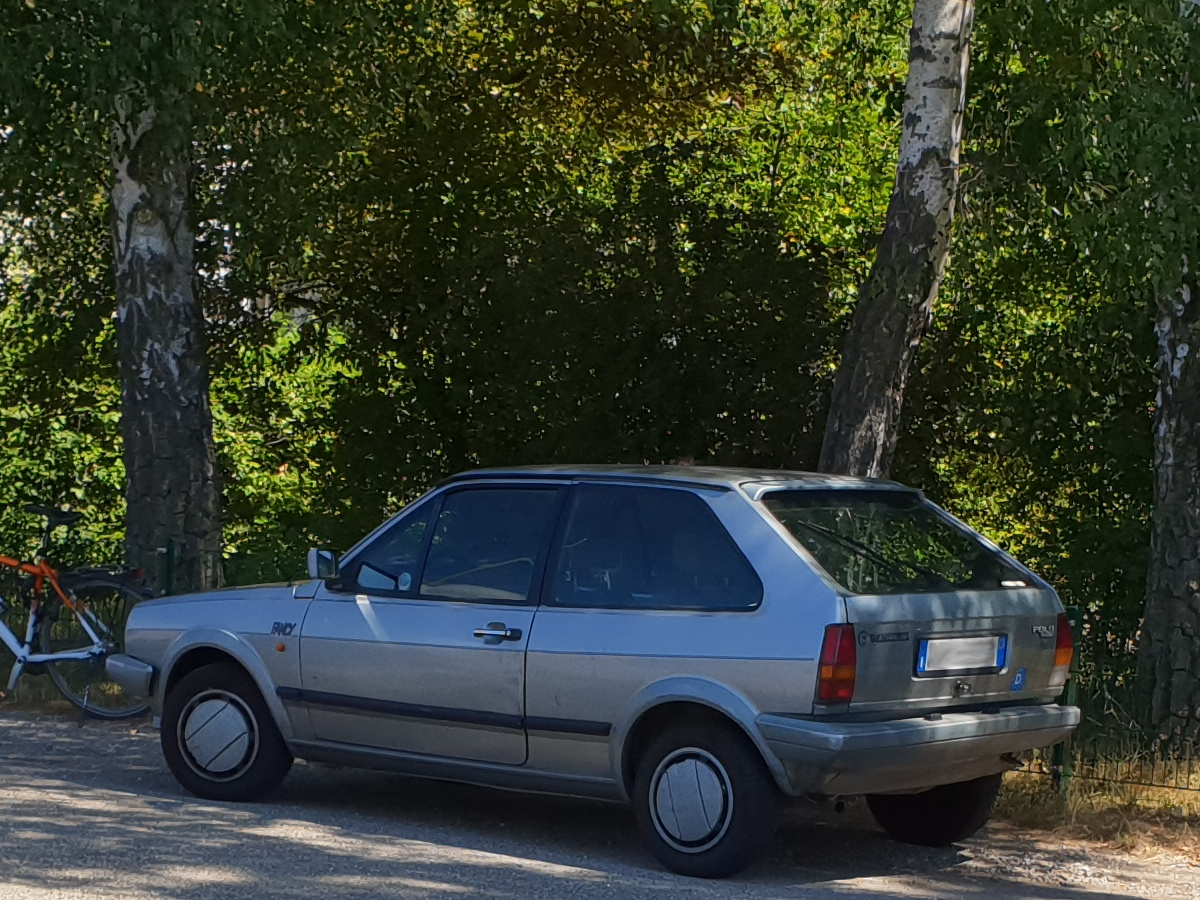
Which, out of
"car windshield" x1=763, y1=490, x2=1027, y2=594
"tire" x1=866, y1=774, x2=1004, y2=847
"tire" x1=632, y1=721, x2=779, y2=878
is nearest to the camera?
"tire" x1=632, y1=721, x2=779, y2=878

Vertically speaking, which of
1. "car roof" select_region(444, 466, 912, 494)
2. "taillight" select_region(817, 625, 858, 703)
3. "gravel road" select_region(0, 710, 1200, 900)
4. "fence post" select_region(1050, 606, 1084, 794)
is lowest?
"gravel road" select_region(0, 710, 1200, 900)

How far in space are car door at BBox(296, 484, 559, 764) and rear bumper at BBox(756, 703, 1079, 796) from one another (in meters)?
1.38

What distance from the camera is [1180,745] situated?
412 inches

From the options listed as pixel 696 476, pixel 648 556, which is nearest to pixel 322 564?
pixel 648 556

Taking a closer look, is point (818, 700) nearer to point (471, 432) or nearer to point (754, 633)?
point (754, 633)

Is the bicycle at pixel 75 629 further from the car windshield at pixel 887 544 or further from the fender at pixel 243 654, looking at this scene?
the car windshield at pixel 887 544

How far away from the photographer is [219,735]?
9102 mm

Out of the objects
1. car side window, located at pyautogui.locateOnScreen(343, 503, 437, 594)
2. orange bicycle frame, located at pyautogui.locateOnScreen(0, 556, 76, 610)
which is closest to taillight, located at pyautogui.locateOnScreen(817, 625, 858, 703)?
car side window, located at pyautogui.locateOnScreen(343, 503, 437, 594)

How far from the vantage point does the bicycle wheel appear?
12.1 meters

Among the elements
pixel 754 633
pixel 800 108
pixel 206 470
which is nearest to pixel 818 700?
pixel 754 633

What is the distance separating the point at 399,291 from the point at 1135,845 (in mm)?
9543

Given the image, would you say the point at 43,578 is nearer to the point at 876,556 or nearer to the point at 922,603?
the point at 876,556

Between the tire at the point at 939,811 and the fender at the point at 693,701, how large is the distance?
141 centimetres

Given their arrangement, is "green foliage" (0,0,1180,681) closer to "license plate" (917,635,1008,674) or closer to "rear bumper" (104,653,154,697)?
"license plate" (917,635,1008,674)
